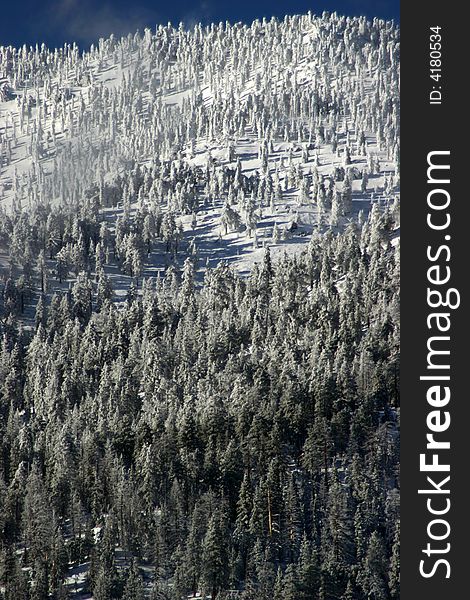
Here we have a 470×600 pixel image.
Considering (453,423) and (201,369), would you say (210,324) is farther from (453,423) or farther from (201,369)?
(453,423)

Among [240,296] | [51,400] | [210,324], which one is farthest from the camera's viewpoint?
[240,296]

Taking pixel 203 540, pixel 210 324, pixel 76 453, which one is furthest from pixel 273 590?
pixel 210 324

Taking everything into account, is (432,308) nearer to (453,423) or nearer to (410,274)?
(410,274)

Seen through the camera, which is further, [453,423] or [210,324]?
[210,324]

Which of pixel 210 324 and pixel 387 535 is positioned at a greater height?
pixel 210 324

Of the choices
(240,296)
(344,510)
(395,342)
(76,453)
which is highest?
(240,296)

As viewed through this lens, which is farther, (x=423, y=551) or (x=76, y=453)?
(x=76, y=453)

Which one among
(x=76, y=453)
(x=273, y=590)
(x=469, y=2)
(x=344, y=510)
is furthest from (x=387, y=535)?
(x=469, y=2)

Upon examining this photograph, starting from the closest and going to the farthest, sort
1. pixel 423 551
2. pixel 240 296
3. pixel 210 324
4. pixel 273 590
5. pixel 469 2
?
1. pixel 423 551
2. pixel 469 2
3. pixel 273 590
4. pixel 210 324
5. pixel 240 296

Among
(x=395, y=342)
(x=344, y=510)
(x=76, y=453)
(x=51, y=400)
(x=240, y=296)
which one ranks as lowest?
(x=344, y=510)
